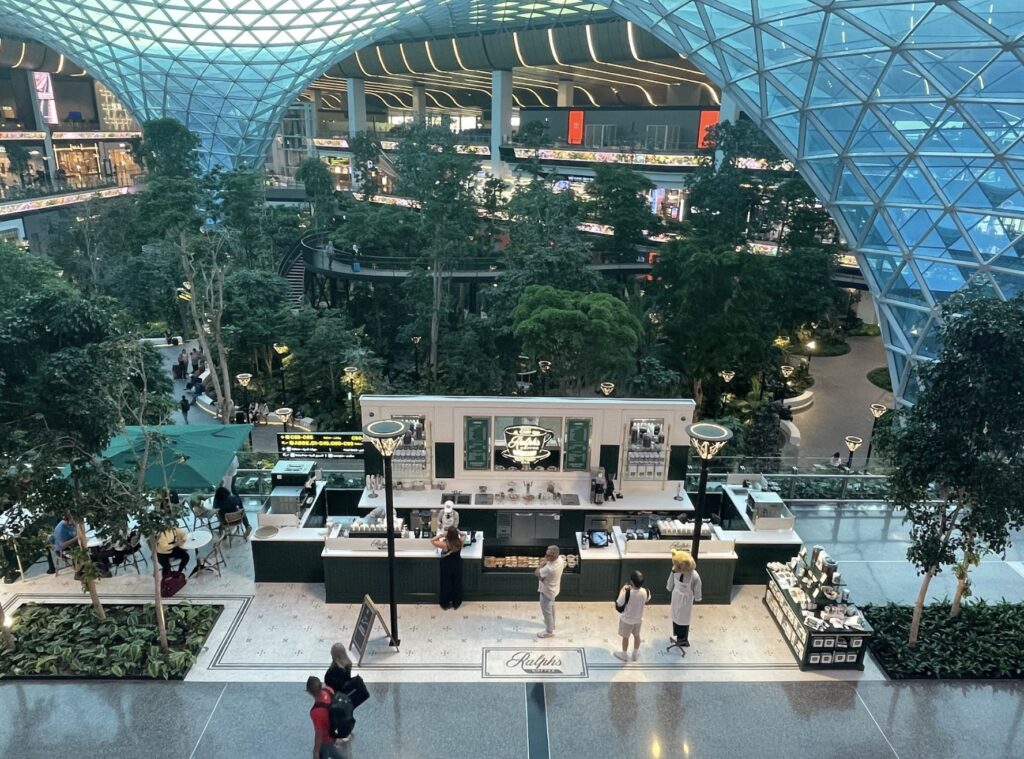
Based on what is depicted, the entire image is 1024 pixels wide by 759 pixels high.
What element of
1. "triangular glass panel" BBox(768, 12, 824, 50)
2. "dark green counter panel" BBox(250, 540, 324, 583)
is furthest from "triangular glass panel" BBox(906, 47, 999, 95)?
"dark green counter panel" BBox(250, 540, 324, 583)

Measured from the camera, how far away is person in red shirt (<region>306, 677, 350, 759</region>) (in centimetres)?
736

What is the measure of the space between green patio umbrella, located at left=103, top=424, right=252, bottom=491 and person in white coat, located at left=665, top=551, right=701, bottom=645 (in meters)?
8.93

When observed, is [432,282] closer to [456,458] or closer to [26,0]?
[456,458]

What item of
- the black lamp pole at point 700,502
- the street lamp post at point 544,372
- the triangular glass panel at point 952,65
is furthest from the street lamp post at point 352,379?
the triangular glass panel at point 952,65

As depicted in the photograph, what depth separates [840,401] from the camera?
29891 mm

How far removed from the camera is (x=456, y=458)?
13.6 m

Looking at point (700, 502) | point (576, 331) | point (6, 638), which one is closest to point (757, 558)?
point (700, 502)

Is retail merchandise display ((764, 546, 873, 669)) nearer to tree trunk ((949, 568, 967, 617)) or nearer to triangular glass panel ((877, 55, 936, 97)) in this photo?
tree trunk ((949, 568, 967, 617))

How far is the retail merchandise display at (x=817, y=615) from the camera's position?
32.6 feet

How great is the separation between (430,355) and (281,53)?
27.7 m

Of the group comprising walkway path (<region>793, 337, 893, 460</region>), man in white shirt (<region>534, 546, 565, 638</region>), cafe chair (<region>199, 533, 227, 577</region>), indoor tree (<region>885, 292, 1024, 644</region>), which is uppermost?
indoor tree (<region>885, 292, 1024, 644</region>)

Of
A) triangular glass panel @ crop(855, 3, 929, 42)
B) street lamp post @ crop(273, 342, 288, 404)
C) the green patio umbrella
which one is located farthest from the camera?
street lamp post @ crop(273, 342, 288, 404)

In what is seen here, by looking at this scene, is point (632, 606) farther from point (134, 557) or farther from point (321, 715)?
point (134, 557)

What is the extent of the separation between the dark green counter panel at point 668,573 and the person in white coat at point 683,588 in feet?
4.07
